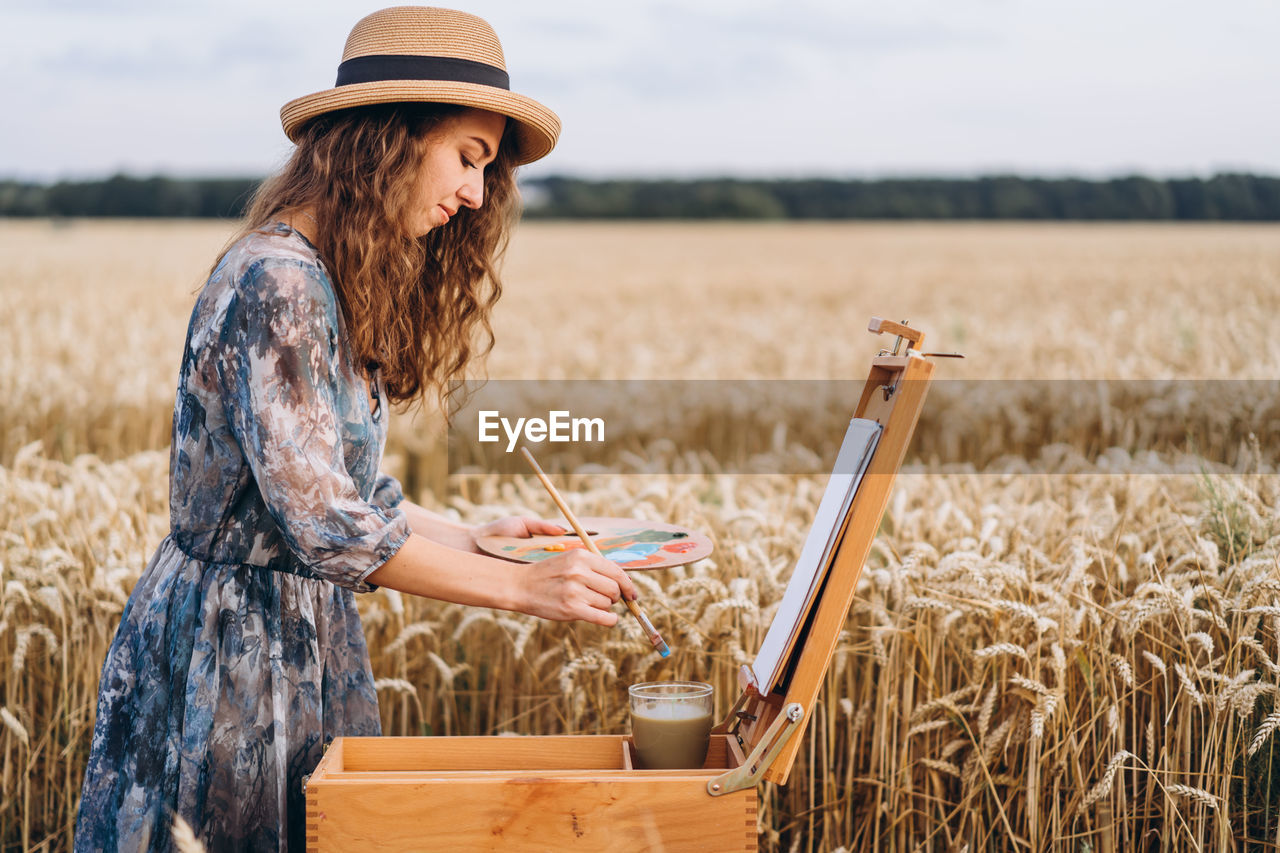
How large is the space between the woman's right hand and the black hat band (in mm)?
865

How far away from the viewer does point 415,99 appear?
1.83 metres

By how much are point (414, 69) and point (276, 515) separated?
0.82 meters

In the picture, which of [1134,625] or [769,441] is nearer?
[1134,625]

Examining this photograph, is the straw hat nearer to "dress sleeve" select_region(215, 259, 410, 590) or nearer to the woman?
the woman

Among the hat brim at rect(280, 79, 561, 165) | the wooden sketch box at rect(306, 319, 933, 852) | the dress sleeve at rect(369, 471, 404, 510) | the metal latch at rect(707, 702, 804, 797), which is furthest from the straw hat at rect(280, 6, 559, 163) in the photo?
the metal latch at rect(707, 702, 804, 797)

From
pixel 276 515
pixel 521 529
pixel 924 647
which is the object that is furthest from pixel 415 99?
pixel 924 647

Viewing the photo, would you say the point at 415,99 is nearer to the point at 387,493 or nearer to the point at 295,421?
the point at 295,421

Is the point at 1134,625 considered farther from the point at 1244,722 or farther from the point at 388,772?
the point at 388,772

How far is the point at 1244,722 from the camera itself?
2625 millimetres

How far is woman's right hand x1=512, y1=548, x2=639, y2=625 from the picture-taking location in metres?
1.66

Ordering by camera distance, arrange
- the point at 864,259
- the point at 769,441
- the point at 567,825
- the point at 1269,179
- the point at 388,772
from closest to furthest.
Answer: the point at 567,825 < the point at 388,772 < the point at 769,441 < the point at 1269,179 < the point at 864,259

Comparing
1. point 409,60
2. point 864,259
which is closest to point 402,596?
point 409,60

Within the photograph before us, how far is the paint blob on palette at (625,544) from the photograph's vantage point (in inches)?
69.9

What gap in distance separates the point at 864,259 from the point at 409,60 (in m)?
24.9
